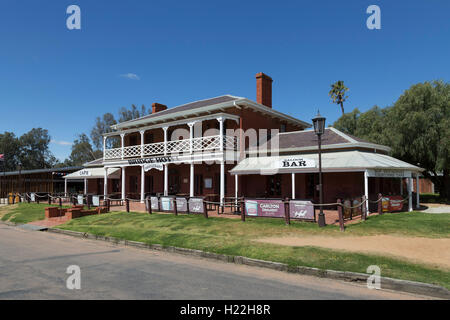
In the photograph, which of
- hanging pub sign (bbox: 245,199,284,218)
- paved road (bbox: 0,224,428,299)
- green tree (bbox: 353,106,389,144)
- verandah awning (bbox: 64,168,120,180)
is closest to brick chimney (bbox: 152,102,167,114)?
verandah awning (bbox: 64,168,120,180)

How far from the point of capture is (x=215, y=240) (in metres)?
9.64

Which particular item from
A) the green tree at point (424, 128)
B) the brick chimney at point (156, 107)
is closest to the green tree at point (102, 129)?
the brick chimney at point (156, 107)

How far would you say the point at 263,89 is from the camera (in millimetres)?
24109

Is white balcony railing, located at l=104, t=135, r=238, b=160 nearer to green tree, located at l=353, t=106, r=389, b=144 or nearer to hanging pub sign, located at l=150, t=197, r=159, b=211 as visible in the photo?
hanging pub sign, located at l=150, t=197, r=159, b=211

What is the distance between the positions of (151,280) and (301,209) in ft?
24.1

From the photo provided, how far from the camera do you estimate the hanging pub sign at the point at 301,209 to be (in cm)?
1183

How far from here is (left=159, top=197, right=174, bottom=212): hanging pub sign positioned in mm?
15844

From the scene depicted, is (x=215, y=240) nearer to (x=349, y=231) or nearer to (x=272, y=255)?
(x=272, y=255)

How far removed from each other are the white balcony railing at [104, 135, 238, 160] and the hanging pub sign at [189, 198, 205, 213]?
4766 millimetres

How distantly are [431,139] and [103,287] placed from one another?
22.9 m

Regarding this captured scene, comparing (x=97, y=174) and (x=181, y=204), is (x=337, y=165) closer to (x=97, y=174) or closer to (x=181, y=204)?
(x=181, y=204)

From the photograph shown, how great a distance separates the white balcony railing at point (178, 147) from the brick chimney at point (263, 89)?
18.3 ft

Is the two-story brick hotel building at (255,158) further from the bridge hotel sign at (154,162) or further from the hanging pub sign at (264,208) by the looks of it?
the hanging pub sign at (264,208)

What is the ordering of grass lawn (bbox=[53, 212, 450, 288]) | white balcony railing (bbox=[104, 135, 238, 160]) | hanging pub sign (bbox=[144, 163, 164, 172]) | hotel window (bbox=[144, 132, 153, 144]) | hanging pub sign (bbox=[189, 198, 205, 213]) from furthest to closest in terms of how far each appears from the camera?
hotel window (bbox=[144, 132, 153, 144]) < hanging pub sign (bbox=[144, 163, 164, 172]) < white balcony railing (bbox=[104, 135, 238, 160]) < hanging pub sign (bbox=[189, 198, 205, 213]) < grass lawn (bbox=[53, 212, 450, 288])
